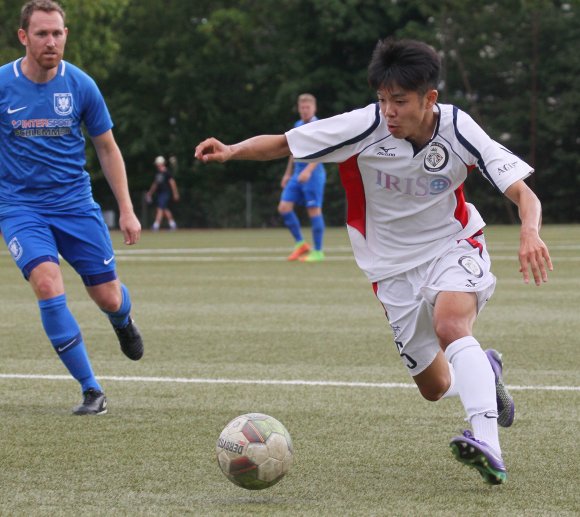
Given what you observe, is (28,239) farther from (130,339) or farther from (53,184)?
(130,339)

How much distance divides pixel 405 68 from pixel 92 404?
2.66 meters

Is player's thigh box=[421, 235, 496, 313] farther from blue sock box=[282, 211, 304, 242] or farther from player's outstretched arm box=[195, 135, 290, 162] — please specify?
blue sock box=[282, 211, 304, 242]

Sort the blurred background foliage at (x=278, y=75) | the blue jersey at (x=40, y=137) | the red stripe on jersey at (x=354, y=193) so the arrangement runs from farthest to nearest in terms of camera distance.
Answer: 1. the blurred background foliage at (x=278, y=75)
2. the blue jersey at (x=40, y=137)
3. the red stripe on jersey at (x=354, y=193)

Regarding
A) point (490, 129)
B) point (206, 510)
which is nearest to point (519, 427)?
point (206, 510)

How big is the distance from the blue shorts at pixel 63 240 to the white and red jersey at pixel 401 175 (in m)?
1.81

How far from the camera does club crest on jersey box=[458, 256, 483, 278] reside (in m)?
5.27

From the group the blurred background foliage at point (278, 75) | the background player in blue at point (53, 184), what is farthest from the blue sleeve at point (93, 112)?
the blurred background foliage at point (278, 75)

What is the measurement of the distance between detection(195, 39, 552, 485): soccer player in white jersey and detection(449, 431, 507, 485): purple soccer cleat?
0.07 m

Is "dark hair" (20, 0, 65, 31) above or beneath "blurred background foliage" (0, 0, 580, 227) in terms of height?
above

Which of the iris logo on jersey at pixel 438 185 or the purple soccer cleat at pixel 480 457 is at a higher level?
the iris logo on jersey at pixel 438 185

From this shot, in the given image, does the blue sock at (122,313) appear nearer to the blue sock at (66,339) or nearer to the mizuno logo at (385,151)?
the blue sock at (66,339)

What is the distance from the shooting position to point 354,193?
562 cm

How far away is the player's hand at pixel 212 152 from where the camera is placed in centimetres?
522

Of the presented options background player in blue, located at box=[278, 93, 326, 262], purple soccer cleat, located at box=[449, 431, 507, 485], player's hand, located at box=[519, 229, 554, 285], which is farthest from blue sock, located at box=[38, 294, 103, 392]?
background player in blue, located at box=[278, 93, 326, 262]
